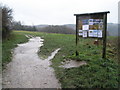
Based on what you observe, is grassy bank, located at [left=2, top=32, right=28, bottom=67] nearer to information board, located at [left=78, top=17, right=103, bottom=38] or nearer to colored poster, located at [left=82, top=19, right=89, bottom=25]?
information board, located at [left=78, top=17, right=103, bottom=38]

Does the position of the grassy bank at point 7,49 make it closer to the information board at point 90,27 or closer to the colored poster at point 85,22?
the information board at point 90,27

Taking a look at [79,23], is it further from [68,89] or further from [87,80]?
[68,89]

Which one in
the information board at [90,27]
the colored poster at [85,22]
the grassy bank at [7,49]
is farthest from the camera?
the colored poster at [85,22]

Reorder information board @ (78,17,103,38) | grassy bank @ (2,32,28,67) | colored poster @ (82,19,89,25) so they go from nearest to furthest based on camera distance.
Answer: grassy bank @ (2,32,28,67) → information board @ (78,17,103,38) → colored poster @ (82,19,89,25)

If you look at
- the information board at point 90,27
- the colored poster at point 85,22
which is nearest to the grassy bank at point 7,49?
the information board at point 90,27

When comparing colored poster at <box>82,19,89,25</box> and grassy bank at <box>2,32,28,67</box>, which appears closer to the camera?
grassy bank at <box>2,32,28,67</box>

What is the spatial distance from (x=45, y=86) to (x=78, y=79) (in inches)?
41.0

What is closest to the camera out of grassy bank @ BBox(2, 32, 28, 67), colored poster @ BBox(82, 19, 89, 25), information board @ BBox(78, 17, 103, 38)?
grassy bank @ BBox(2, 32, 28, 67)

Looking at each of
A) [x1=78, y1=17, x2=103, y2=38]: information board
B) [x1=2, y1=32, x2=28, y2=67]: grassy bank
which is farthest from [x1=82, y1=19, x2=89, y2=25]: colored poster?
[x1=2, y1=32, x2=28, y2=67]: grassy bank

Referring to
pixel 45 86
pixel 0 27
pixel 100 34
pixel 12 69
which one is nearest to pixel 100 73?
pixel 45 86

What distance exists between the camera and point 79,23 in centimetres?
782

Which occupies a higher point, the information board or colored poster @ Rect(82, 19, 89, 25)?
colored poster @ Rect(82, 19, 89, 25)

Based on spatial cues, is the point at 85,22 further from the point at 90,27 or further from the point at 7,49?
the point at 7,49

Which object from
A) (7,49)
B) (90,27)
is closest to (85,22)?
(90,27)
